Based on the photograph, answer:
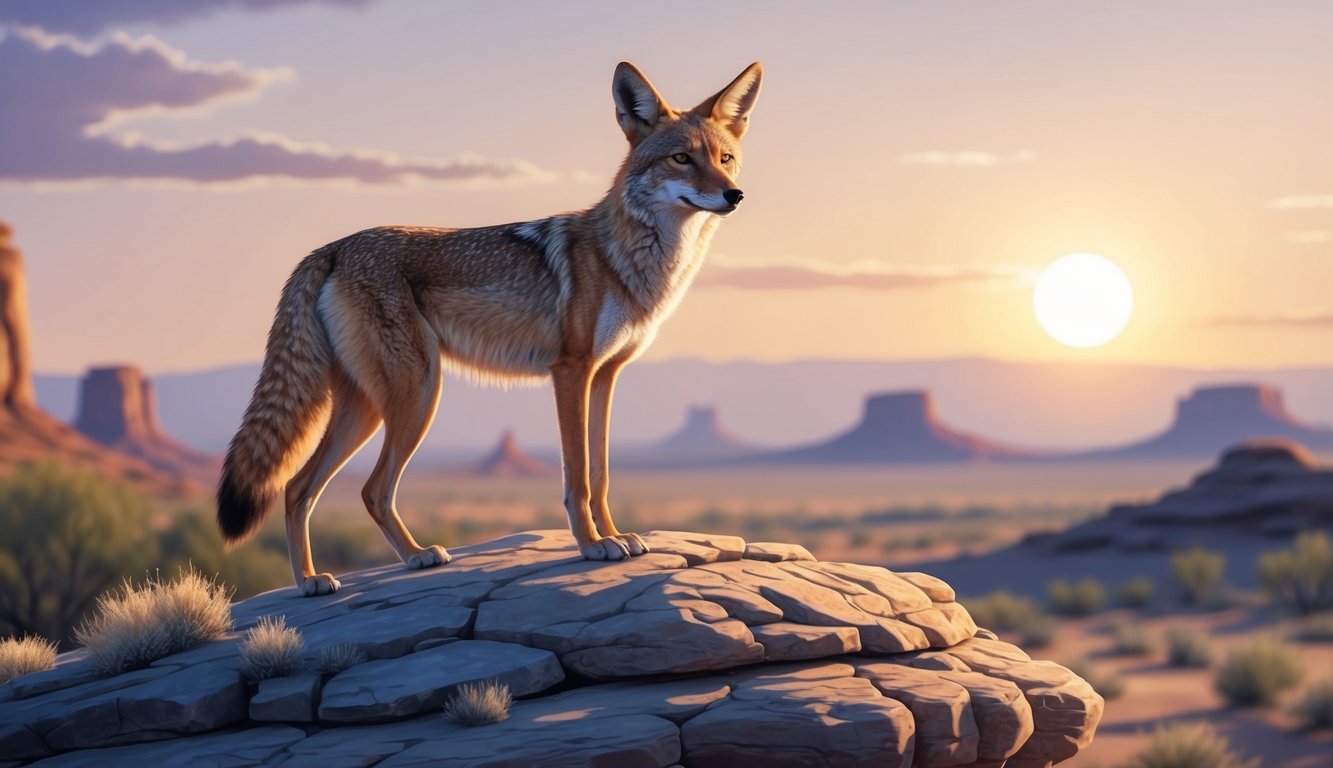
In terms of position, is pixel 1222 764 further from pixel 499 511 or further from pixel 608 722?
pixel 499 511

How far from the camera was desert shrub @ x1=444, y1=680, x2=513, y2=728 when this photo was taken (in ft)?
24.7

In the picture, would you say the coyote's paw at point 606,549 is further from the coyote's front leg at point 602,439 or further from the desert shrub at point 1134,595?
the desert shrub at point 1134,595

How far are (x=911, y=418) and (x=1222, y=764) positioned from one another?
500 ft

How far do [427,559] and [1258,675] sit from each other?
18.5m

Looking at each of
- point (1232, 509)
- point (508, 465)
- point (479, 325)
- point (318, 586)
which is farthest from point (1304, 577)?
point (508, 465)

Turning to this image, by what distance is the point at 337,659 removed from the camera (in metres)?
8.25

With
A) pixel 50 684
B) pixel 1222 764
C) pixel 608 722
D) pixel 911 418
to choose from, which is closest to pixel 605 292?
pixel 608 722

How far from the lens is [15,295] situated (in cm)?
7094

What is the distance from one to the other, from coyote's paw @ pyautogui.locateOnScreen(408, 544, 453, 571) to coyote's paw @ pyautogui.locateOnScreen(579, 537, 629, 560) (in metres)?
1.34

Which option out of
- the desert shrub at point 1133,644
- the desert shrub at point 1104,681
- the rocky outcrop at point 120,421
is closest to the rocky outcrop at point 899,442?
the rocky outcrop at point 120,421

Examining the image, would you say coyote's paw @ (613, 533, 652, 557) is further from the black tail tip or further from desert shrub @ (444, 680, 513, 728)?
the black tail tip

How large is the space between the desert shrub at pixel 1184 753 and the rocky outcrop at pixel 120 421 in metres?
101

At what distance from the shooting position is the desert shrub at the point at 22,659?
9.79 meters

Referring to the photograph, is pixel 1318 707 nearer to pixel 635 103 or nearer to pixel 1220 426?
pixel 635 103
